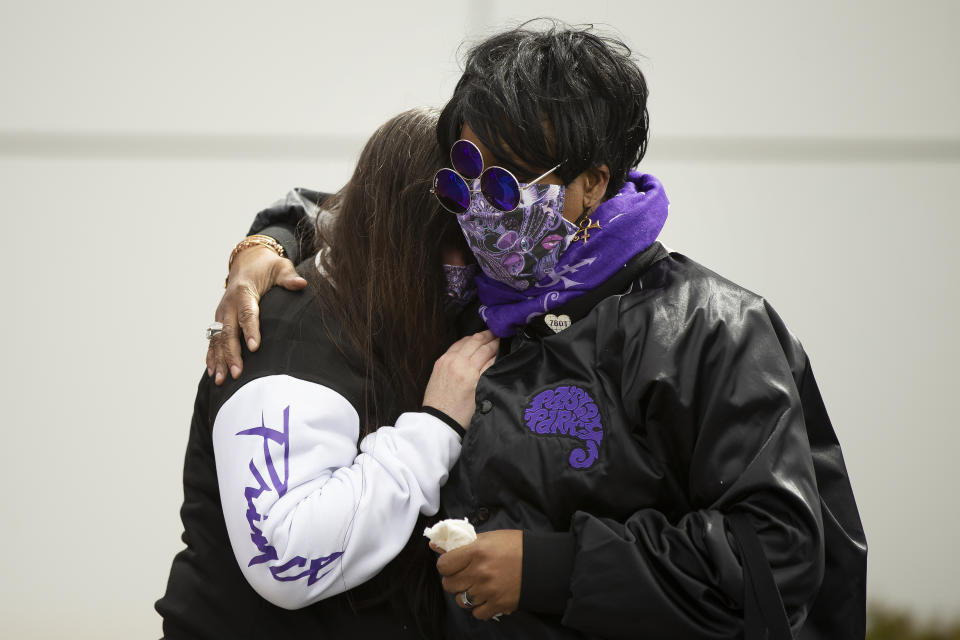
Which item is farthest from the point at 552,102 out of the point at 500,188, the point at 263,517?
the point at 263,517

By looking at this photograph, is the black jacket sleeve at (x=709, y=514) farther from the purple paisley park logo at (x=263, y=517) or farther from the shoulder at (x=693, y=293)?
the purple paisley park logo at (x=263, y=517)

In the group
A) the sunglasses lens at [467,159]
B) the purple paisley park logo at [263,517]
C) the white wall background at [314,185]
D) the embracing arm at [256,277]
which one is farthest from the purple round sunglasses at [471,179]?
the white wall background at [314,185]

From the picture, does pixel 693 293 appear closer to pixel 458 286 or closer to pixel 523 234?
pixel 523 234

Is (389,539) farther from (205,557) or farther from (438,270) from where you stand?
(438,270)

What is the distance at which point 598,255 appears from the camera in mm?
1445

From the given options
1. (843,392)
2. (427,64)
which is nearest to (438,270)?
(427,64)

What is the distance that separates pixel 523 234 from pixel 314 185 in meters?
1.92

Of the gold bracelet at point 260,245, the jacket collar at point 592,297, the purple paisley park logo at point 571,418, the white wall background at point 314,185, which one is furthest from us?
the white wall background at point 314,185

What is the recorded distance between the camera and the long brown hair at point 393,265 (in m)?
1.51

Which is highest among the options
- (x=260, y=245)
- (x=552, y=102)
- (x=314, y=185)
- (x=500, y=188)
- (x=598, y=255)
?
(x=552, y=102)

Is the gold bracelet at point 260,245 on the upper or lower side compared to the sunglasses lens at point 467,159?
lower

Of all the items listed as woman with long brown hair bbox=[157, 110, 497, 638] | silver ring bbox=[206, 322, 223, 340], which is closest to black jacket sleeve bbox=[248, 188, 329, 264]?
woman with long brown hair bbox=[157, 110, 497, 638]

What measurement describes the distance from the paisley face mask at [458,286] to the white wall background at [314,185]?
167 cm

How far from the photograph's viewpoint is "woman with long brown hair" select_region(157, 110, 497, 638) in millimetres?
1312
